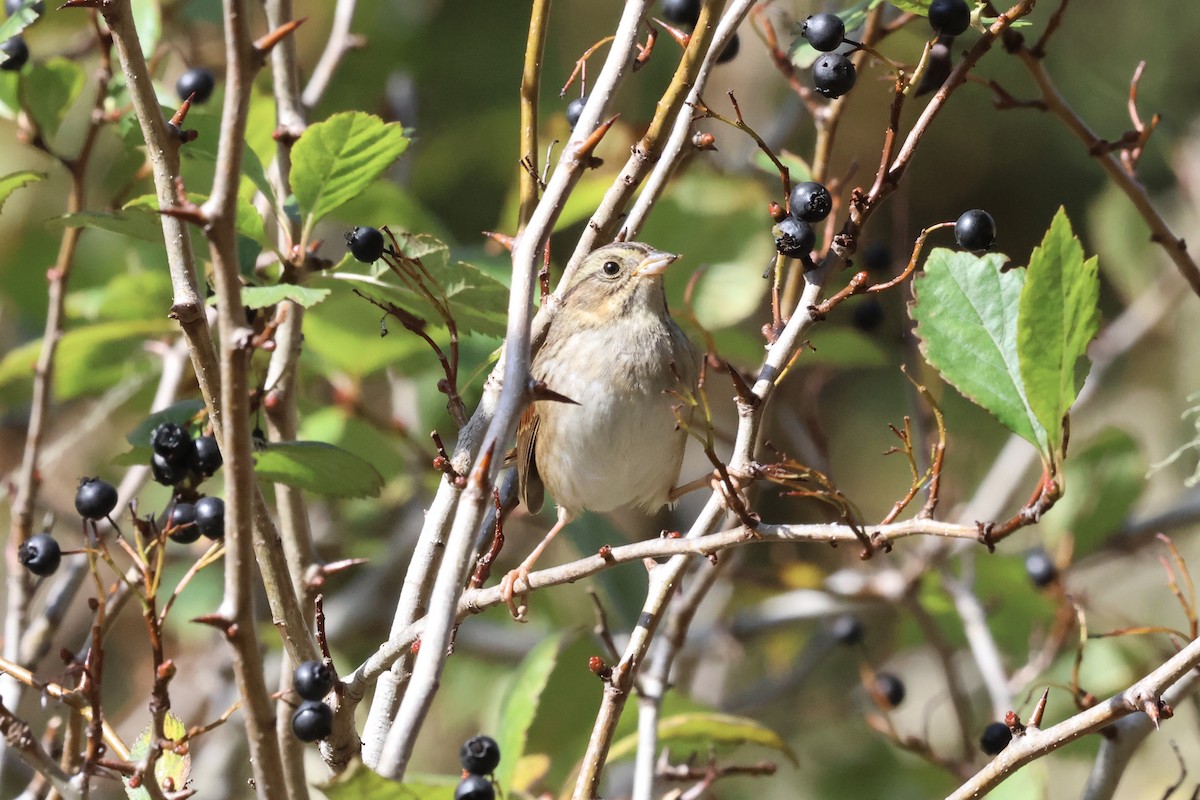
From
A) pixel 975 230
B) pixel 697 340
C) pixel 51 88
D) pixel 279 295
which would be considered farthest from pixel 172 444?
pixel 697 340

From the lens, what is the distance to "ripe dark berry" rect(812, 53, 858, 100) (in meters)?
2.22

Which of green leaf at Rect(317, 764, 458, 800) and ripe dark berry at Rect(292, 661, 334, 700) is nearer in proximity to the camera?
green leaf at Rect(317, 764, 458, 800)

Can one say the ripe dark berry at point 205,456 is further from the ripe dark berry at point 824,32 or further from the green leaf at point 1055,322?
→ the green leaf at point 1055,322

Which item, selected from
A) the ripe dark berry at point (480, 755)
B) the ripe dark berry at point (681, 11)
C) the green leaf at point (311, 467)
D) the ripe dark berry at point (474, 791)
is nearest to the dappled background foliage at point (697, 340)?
the green leaf at point (311, 467)

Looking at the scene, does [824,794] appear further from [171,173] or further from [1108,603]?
[171,173]

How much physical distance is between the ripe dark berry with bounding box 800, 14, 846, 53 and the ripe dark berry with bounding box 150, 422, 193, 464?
135 centimetres

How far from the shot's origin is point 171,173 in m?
1.94

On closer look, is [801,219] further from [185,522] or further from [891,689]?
[891,689]

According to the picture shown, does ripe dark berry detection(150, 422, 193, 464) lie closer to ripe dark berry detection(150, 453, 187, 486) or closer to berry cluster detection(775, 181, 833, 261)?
ripe dark berry detection(150, 453, 187, 486)

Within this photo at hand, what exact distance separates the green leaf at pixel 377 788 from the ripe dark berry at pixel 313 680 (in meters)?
0.21

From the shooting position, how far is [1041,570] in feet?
13.6

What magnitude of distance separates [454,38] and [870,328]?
297 centimetres

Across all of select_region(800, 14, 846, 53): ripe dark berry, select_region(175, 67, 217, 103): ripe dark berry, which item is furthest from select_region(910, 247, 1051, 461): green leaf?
select_region(175, 67, 217, 103): ripe dark berry

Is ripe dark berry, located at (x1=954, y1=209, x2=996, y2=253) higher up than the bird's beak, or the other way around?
the bird's beak
